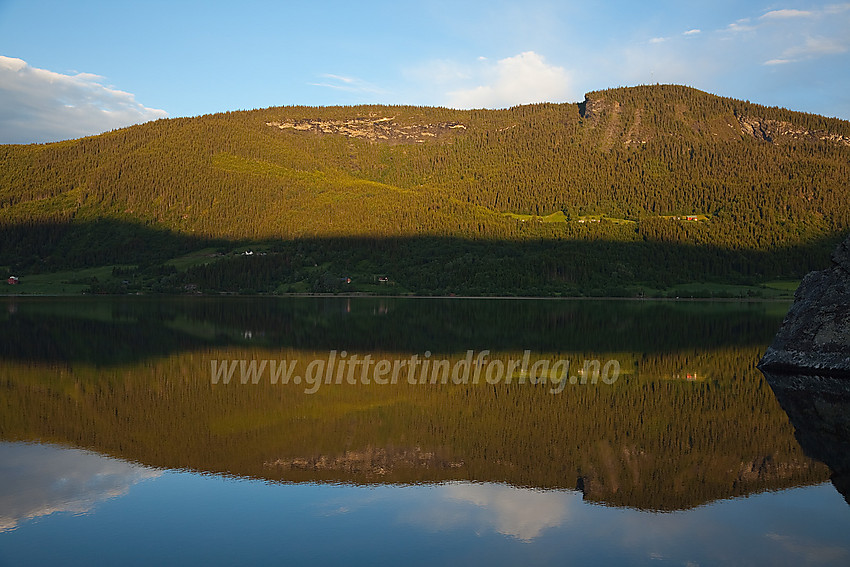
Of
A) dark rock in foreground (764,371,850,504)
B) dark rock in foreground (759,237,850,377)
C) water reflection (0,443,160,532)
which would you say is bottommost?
water reflection (0,443,160,532)

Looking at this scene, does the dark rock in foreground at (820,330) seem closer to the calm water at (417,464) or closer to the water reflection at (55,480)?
the calm water at (417,464)

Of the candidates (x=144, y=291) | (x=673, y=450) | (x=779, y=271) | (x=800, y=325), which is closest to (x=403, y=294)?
(x=144, y=291)

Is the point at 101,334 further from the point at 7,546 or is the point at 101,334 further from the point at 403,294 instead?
the point at 403,294

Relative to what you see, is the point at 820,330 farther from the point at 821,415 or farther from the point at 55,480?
the point at 55,480

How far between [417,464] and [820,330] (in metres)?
20.0

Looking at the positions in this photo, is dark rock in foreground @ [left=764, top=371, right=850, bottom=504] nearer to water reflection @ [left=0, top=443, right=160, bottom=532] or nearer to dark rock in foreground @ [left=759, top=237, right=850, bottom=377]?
dark rock in foreground @ [left=759, top=237, right=850, bottom=377]

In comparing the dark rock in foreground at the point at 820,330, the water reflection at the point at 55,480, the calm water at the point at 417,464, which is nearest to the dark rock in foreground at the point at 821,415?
the calm water at the point at 417,464

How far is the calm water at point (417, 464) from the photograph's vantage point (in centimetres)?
1087

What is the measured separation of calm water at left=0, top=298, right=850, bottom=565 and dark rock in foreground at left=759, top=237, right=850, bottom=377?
1.60 m

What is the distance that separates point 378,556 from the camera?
33.8 ft

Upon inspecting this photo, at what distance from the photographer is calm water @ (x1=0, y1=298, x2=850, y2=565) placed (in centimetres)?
1087

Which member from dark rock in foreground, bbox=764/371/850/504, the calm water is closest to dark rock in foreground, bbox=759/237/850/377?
dark rock in foreground, bbox=764/371/850/504

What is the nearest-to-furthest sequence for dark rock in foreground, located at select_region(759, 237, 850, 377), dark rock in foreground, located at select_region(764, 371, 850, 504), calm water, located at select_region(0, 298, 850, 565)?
calm water, located at select_region(0, 298, 850, 565) < dark rock in foreground, located at select_region(764, 371, 850, 504) < dark rock in foreground, located at select_region(759, 237, 850, 377)

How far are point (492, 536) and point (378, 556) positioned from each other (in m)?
2.12
